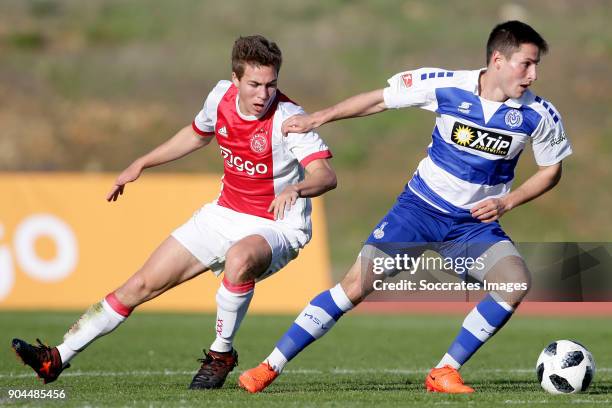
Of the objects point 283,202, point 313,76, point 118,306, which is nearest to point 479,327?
point 283,202

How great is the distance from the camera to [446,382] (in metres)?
7.20

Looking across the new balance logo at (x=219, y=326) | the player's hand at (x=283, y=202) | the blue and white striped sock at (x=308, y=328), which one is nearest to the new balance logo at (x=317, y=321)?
the blue and white striped sock at (x=308, y=328)

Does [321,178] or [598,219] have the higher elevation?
[321,178]

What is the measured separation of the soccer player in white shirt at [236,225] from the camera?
726 cm

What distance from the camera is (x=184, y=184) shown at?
50.6 ft

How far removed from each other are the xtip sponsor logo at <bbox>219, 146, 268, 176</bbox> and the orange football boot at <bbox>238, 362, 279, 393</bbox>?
4.23ft

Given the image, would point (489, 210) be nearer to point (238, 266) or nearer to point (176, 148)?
point (238, 266)

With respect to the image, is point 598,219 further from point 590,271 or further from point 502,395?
point 502,395

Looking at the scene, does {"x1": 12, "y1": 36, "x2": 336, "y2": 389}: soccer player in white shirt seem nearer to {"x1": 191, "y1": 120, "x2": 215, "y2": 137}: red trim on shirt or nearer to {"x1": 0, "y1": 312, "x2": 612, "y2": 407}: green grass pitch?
{"x1": 191, "y1": 120, "x2": 215, "y2": 137}: red trim on shirt

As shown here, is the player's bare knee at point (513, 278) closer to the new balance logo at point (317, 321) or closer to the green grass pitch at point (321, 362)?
the green grass pitch at point (321, 362)

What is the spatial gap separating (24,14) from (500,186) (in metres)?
31.6

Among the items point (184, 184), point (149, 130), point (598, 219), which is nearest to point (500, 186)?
point (184, 184)

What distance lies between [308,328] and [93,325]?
139cm

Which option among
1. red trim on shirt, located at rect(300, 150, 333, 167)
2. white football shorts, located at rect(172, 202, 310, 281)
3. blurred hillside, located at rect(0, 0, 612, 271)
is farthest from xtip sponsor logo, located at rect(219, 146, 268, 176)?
blurred hillside, located at rect(0, 0, 612, 271)
